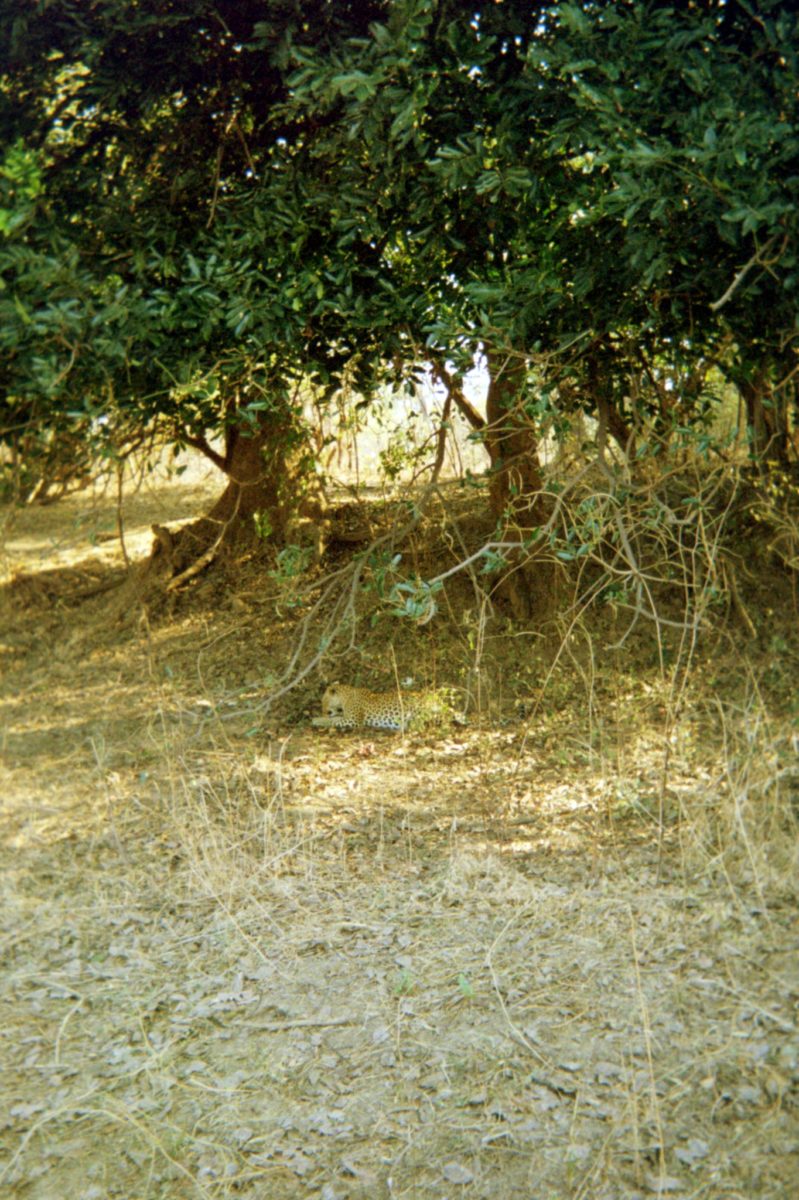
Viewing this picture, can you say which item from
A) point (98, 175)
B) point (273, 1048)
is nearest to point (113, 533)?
point (98, 175)

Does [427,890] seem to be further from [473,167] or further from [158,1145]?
[473,167]

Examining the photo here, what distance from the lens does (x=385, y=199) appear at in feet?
15.6

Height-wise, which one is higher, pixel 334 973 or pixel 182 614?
pixel 182 614

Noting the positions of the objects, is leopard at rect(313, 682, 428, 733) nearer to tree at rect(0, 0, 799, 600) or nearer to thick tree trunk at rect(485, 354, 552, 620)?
thick tree trunk at rect(485, 354, 552, 620)

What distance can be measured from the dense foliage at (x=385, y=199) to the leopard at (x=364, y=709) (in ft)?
6.30

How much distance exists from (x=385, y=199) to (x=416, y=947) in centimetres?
320

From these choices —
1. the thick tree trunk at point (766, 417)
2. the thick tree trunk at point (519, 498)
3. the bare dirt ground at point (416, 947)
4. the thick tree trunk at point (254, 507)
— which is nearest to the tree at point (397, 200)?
the thick tree trunk at point (766, 417)

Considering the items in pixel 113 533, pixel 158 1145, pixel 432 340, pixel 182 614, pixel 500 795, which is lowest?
pixel 158 1145

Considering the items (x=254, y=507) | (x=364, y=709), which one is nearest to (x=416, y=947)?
(x=364, y=709)

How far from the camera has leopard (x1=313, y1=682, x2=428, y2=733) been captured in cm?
674

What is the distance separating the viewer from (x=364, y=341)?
541 centimetres

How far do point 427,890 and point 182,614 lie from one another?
4.21 m

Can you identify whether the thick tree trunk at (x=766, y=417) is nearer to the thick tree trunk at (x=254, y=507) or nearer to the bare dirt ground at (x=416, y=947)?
the bare dirt ground at (x=416, y=947)

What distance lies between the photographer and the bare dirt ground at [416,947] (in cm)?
338
